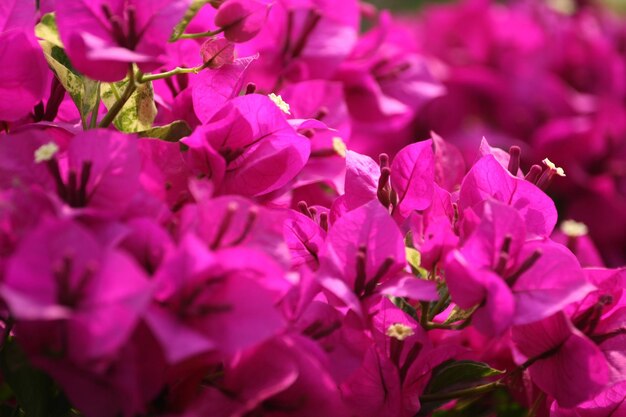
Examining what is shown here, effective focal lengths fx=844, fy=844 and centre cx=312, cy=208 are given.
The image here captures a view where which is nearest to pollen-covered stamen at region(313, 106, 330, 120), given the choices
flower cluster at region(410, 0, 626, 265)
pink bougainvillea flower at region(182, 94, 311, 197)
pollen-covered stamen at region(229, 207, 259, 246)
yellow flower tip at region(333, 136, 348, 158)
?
yellow flower tip at region(333, 136, 348, 158)

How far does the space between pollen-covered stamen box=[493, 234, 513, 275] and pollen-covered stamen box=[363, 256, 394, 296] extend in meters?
0.06

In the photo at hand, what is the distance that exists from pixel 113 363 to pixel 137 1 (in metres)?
0.23

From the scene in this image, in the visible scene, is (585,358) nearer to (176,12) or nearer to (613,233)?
(176,12)

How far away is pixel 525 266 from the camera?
20.3 inches

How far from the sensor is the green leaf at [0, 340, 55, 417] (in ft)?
1.65

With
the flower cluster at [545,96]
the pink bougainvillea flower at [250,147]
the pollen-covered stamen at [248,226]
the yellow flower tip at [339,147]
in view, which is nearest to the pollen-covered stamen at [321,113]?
the yellow flower tip at [339,147]

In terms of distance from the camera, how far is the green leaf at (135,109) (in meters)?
0.58

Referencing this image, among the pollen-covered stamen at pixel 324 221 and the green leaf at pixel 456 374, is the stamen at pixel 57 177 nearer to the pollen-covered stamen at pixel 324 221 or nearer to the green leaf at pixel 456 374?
the pollen-covered stamen at pixel 324 221

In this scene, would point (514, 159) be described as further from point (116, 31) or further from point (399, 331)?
point (116, 31)

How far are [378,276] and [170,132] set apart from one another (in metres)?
0.18

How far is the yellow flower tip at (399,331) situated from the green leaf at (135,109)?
22 centimetres

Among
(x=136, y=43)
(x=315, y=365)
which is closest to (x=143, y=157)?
(x=136, y=43)

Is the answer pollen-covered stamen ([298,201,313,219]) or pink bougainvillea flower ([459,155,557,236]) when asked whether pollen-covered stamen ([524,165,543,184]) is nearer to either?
pink bougainvillea flower ([459,155,557,236])

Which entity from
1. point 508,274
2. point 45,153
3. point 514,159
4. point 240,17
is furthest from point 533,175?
point 45,153
